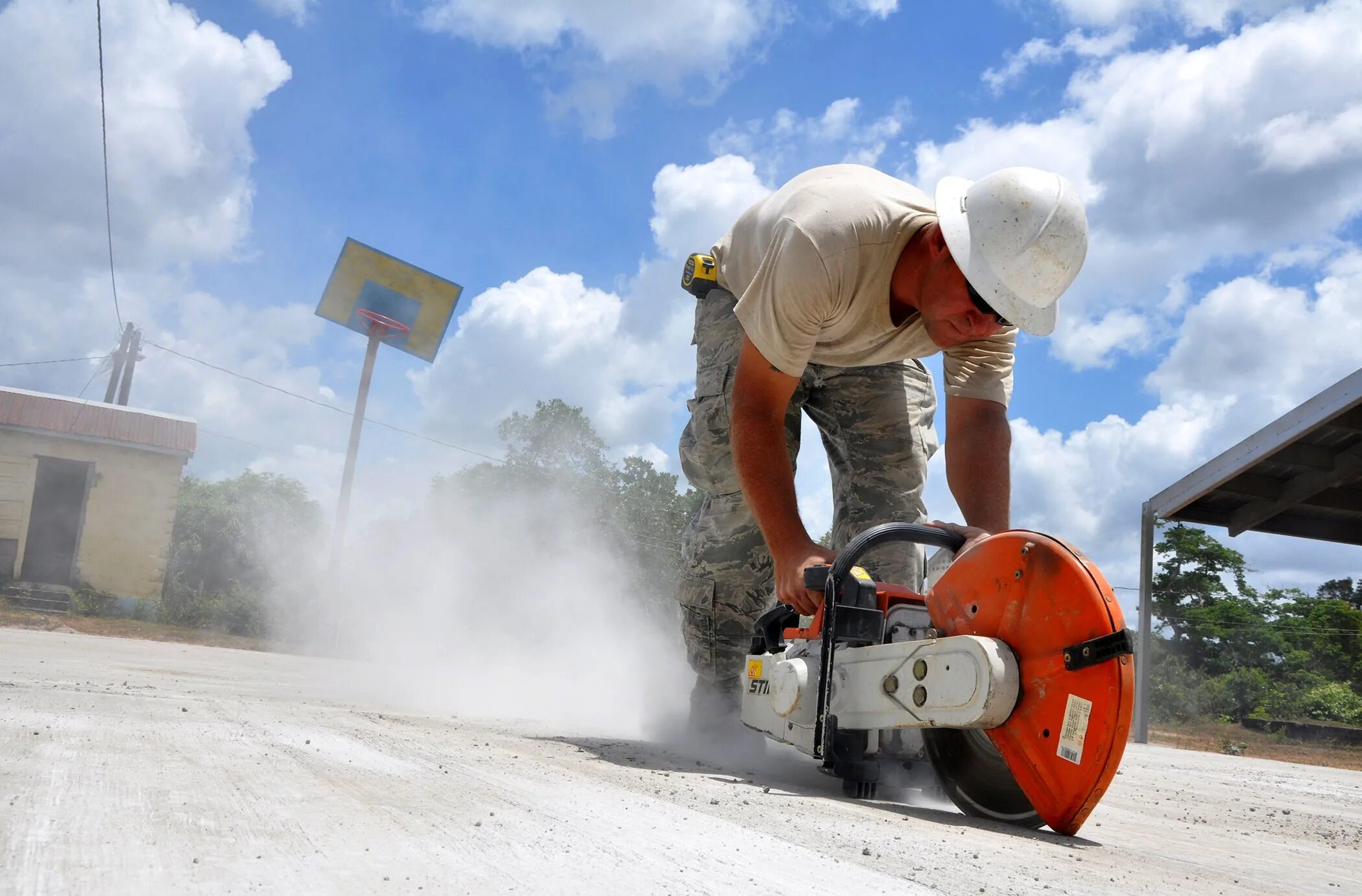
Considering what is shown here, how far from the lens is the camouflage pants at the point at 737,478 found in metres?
3.20

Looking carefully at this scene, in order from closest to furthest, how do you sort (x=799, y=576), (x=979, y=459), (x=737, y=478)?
(x=799, y=576) < (x=979, y=459) < (x=737, y=478)

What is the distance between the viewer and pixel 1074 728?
1.69 m

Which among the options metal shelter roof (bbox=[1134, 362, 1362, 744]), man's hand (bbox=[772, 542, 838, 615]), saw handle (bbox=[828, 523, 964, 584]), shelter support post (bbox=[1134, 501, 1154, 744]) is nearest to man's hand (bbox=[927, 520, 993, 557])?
saw handle (bbox=[828, 523, 964, 584])

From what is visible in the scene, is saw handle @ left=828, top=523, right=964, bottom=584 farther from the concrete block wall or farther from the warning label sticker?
the concrete block wall

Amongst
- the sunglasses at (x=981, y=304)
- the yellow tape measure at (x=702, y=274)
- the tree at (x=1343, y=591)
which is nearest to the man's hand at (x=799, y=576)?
the sunglasses at (x=981, y=304)

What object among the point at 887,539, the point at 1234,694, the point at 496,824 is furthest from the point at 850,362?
the point at 1234,694

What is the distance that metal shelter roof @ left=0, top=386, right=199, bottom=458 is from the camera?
16953 mm

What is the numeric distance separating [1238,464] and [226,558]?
19918 mm

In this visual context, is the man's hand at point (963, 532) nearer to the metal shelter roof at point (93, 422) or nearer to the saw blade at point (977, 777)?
the saw blade at point (977, 777)

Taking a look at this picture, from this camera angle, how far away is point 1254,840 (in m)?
1.94

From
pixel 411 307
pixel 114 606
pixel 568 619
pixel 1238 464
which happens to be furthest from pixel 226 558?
pixel 1238 464

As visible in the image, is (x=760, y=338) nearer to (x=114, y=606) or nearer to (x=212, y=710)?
(x=212, y=710)

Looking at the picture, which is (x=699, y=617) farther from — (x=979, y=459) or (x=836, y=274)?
(x=836, y=274)

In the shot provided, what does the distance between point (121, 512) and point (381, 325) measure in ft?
19.8
